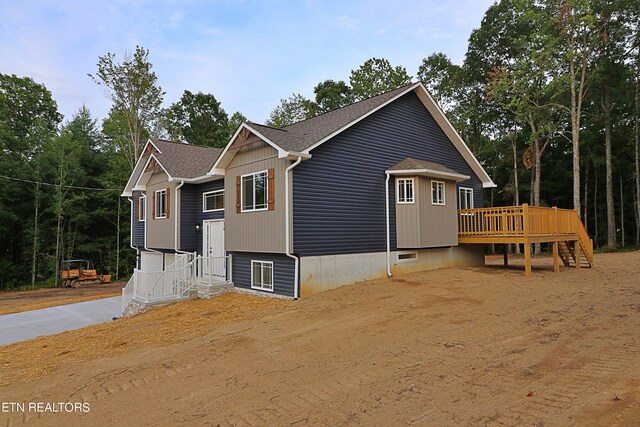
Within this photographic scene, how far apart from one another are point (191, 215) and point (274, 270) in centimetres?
597

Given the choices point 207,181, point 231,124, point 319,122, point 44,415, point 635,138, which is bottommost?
point 44,415

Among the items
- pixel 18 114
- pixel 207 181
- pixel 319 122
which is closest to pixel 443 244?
pixel 319 122

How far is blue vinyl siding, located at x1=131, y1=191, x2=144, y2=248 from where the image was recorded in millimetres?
19925

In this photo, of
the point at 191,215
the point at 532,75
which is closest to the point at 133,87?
the point at 191,215

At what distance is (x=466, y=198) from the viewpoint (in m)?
17.1

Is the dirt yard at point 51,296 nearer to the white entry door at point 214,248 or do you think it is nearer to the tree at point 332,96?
the white entry door at point 214,248

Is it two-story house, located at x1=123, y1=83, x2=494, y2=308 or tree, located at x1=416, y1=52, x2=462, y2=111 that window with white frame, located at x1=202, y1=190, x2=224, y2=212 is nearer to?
two-story house, located at x1=123, y1=83, x2=494, y2=308

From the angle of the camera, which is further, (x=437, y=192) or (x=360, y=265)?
(x=437, y=192)

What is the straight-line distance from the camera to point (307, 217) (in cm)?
1127

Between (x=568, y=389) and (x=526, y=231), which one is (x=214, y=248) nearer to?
(x=526, y=231)

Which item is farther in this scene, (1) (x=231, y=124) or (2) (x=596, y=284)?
(1) (x=231, y=124)

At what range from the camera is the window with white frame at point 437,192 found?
13680 mm

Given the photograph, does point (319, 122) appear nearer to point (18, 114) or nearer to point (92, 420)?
point (92, 420)

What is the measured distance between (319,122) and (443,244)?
257 inches
